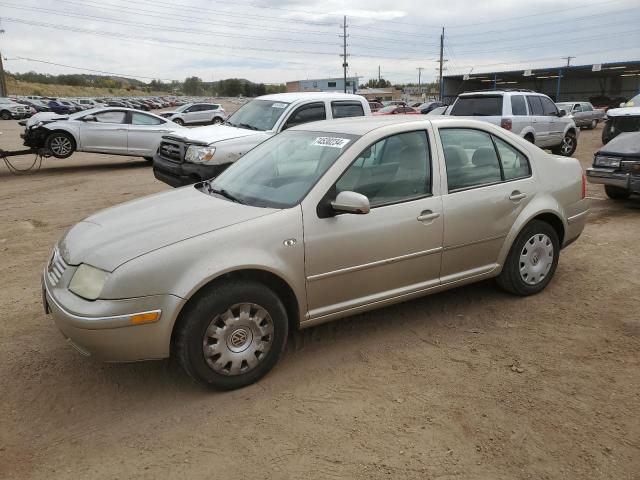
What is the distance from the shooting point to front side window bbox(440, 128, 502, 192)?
408cm

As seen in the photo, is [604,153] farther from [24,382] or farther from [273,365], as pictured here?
[24,382]

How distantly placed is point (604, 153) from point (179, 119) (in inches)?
1059

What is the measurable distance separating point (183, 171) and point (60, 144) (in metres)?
6.66

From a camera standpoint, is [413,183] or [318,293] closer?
[318,293]

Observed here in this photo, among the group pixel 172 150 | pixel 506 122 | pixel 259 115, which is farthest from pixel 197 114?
pixel 172 150

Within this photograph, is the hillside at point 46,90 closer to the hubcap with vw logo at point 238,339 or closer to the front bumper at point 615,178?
the front bumper at point 615,178

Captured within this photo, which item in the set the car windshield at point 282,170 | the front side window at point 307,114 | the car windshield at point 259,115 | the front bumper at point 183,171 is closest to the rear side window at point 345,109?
the front side window at point 307,114

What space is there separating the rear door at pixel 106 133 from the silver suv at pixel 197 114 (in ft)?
58.6

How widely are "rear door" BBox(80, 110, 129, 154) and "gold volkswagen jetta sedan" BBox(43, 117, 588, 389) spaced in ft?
34.2

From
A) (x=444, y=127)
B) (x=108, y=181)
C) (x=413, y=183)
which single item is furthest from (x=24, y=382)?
(x=108, y=181)

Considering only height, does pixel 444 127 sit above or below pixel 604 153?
above

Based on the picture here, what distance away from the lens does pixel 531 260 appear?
4.62m

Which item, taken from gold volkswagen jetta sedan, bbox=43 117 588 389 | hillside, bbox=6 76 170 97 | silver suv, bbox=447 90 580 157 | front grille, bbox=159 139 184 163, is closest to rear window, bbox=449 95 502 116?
silver suv, bbox=447 90 580 157

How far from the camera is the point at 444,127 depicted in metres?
4.14
